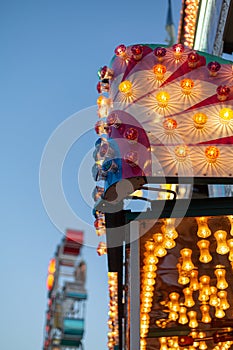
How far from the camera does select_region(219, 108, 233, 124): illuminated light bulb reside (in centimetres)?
720

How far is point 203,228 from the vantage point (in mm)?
6680

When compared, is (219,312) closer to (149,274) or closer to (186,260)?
(149,274)

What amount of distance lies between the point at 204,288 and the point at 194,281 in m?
0.32

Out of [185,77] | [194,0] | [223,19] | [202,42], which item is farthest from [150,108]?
[194,0]

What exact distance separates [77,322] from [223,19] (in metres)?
34.3

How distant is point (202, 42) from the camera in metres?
15.5

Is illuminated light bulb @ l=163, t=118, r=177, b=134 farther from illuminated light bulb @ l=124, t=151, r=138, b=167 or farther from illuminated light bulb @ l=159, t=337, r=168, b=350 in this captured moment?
illuminated light bulb @ l=159, t=337, r=168, b=350

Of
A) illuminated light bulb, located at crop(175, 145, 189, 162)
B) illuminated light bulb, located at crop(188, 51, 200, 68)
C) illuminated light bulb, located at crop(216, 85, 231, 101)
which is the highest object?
illuminated light bulb, located at crop(188, 51, 200, 68)

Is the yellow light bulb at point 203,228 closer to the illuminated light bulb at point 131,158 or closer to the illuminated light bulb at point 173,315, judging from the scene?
the illuminated light bulb at point 131,158

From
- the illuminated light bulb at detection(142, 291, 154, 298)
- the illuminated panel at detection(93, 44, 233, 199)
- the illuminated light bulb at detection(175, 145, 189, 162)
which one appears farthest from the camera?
the illuminated light bulb at detection(142, 291, 154, 298)

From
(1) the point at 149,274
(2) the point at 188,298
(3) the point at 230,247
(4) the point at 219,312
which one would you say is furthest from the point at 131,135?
(4) the point at 219,312

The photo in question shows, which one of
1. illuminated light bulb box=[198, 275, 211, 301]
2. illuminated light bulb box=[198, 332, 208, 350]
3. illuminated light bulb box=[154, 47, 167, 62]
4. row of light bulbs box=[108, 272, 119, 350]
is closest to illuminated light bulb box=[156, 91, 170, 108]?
illuminated light bulb box=[154, 47, 167, 62]

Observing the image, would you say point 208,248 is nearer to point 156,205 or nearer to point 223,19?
point 156,205

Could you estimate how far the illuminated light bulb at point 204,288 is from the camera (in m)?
8.73
